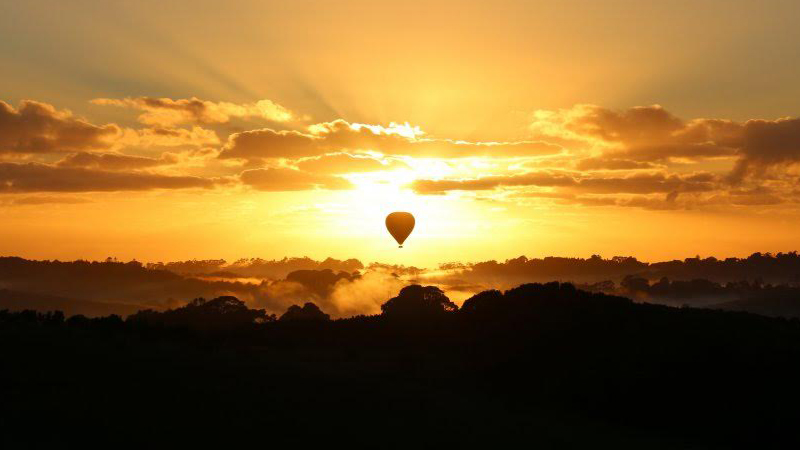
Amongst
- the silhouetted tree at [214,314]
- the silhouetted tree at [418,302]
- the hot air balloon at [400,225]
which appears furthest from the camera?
the silhouetted tree at [214,314]

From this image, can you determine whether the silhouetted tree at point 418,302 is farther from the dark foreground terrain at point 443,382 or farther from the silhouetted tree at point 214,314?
the silhouetted tree at point 214,314

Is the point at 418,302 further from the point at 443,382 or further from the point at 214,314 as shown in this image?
the point at 443,382

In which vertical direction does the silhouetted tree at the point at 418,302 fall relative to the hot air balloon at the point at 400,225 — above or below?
below

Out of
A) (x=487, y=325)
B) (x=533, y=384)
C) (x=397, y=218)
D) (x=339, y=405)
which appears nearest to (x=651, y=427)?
(x=533, y=384)

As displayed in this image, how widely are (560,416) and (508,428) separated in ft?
35.6

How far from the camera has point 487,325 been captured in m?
92.5

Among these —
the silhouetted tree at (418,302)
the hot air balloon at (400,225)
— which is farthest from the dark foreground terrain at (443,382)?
the hot air balloon at (400,225)

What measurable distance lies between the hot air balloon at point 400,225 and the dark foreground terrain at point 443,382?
41318 mm

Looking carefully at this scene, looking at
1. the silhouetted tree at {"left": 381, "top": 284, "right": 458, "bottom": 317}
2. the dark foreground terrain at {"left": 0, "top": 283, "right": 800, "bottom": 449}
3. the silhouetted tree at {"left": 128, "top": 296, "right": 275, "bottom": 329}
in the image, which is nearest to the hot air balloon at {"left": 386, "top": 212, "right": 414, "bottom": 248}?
the silhouetted tree at {"left": 381, "top": 284, "right": 458, "bottom": 317}

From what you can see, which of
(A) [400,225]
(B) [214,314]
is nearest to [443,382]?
(A) [400,225]

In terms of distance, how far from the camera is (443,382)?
7144cm

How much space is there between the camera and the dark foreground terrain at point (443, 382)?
48375mm

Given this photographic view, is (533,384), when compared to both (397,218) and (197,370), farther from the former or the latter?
(397,218)

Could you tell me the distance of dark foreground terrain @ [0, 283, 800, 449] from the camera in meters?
48.4
